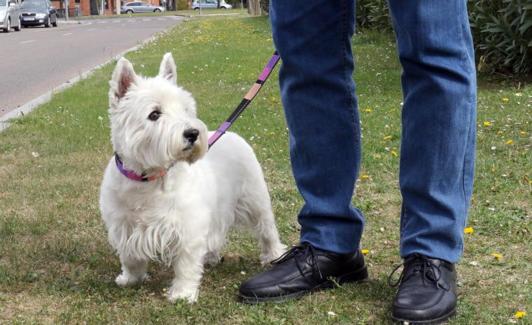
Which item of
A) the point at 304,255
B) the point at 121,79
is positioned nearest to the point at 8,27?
the point at 121,79

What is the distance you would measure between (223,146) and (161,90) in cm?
64

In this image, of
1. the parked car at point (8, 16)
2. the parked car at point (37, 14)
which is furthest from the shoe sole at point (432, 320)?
the parked car at point (37, 14)

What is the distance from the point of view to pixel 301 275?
3.08 metres

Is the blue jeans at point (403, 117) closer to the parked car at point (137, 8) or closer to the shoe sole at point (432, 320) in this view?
the shoe sole at point (432, 320)

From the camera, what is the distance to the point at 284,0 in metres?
2.95

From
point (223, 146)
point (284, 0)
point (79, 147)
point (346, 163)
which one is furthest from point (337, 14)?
point (79, 147)

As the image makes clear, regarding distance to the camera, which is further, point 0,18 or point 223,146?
point 0,18

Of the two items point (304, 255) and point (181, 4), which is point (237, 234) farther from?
point (181, 4)

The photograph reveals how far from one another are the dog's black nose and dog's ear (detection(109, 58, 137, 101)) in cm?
36

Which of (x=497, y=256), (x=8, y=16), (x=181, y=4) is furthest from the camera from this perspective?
(x=181, y=4)

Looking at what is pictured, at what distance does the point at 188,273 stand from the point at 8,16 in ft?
95.2

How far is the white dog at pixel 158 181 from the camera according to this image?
300 cm

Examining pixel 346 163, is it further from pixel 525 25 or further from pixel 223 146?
pixel 525 25

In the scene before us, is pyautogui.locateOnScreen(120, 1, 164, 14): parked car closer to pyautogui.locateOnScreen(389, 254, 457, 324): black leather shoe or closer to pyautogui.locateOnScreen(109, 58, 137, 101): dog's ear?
pyautogui.locateOnScreen(109, 58, 137, 101): dog's ear
